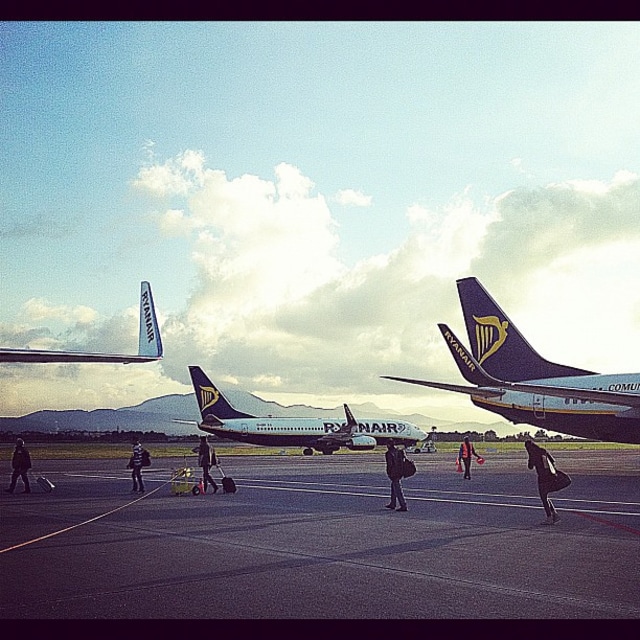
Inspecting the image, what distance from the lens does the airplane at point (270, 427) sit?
68.5 meters

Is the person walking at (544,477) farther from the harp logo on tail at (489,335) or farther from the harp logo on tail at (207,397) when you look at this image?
the harp logo on tail at (207,397)

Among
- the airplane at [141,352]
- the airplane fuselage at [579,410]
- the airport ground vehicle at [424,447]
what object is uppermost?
the airplane at [141,352]

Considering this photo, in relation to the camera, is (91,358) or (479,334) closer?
(91,358)

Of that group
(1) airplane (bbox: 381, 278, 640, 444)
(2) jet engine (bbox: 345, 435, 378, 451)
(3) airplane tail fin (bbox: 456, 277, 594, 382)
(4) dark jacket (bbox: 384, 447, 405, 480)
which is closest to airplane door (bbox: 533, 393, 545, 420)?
(1) airplane (bbox: 381, 278, 640, 444)

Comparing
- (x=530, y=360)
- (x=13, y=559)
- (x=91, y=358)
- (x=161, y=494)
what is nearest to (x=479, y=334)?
(x=530, y=360)

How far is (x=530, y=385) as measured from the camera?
98.0ft

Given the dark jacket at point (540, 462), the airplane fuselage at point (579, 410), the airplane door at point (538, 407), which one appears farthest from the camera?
the airplane door at point (538, 407)

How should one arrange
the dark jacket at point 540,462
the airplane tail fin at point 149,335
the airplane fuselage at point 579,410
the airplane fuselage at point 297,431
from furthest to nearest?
the airplane fuselage at point 297,431
the airplane fuselage at point 579,410
the airplane tail fin at point 149,335
the dark jacket at point 540,462

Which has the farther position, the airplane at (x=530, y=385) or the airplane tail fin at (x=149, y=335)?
the airplane at (x=530, y=385)

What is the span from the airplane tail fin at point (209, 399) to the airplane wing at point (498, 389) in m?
33.3

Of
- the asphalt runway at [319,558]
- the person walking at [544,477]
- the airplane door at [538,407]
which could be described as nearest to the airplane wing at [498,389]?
the airplane door at [538,407]
